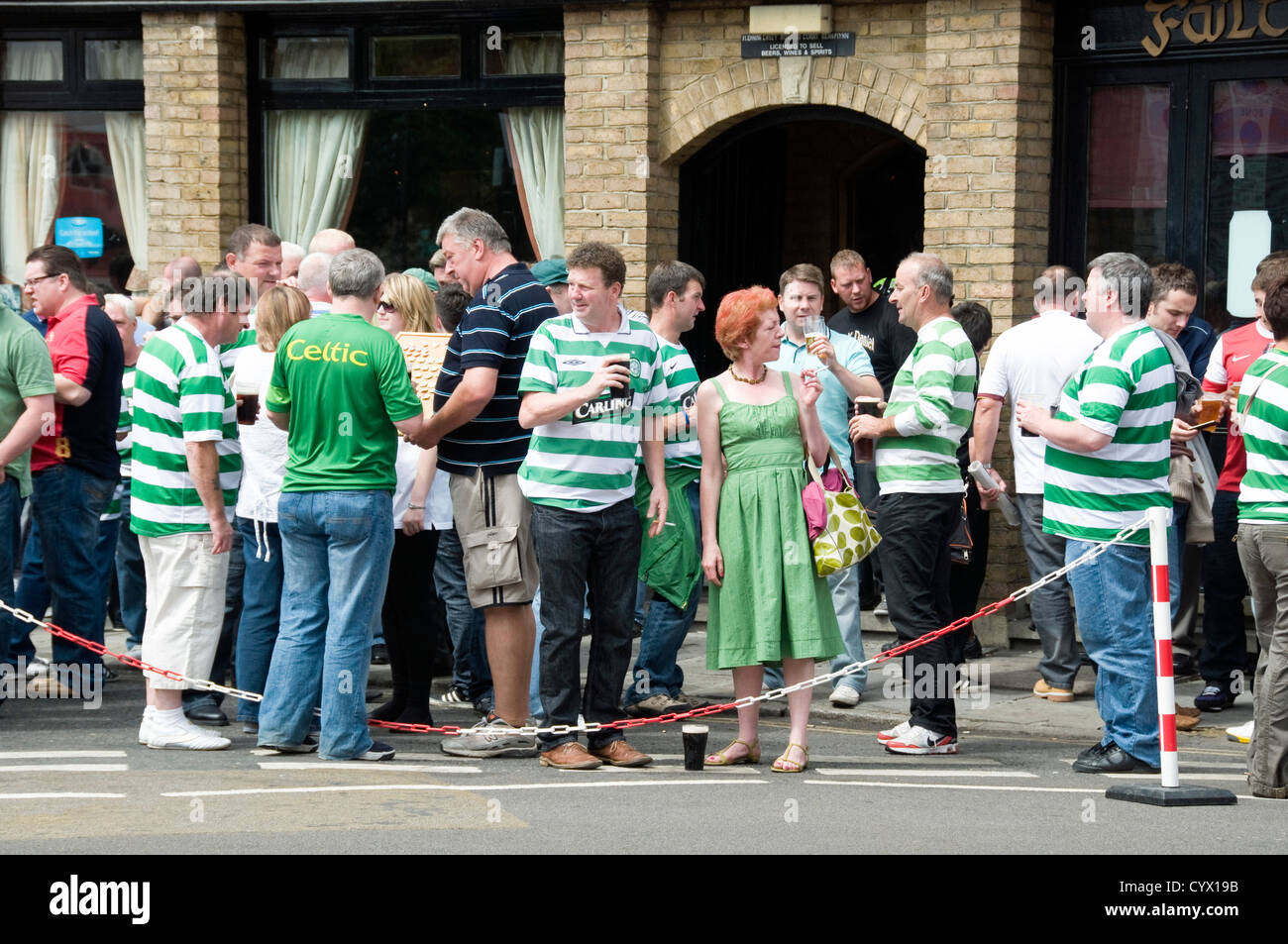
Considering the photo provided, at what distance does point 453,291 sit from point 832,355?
6.58 feet

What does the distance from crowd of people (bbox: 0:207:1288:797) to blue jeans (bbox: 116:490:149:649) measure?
1417mm

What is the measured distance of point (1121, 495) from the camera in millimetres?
8328

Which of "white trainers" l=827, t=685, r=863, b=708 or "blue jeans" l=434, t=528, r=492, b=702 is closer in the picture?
"blue jeans" l=434, t=528, r=492, b=702

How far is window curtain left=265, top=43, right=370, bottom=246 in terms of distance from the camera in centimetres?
1432

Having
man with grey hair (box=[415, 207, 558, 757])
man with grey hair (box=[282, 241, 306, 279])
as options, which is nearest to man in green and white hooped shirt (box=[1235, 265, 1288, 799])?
Answer: man with grey hair (box=[415, 207, 558, 757])

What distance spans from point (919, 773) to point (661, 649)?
1.94m

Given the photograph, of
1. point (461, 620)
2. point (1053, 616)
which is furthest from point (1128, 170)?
point (461, 620)

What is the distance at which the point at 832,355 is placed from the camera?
29.8 ft

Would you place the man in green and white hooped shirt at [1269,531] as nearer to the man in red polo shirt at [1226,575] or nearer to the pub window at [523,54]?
the man in red polo shirt at [1226,575]

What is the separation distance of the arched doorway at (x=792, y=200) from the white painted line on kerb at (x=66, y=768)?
645 centimetres

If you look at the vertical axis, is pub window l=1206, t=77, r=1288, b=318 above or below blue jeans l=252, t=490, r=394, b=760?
above

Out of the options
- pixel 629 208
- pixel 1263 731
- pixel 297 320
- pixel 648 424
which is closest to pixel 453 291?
pixel 297 320

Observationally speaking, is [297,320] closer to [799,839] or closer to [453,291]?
[453,291]

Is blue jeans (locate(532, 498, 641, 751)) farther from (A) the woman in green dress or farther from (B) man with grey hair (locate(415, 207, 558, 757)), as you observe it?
(A) the woman in green dress
